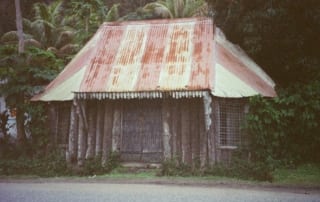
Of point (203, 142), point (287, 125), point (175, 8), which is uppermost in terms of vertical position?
point (175, 8)

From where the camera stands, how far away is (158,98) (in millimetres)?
15406

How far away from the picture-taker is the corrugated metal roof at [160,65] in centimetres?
1481

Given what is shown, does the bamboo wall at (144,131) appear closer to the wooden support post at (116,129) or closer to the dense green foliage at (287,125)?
the wooden support post at (116,129)

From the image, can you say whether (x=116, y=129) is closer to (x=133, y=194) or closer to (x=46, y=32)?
(x=133, y=194)

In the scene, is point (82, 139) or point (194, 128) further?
point (82, 139)

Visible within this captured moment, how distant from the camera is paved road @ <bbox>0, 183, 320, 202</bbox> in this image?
359 inches

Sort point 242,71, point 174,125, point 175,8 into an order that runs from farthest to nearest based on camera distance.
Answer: point 175,8 < point 242,71 < point 174,125

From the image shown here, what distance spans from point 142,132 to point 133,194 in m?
5.87

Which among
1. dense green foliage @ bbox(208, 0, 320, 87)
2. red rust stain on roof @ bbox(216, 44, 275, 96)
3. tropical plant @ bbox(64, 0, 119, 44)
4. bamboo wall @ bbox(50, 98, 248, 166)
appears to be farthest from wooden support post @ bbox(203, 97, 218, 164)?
tropical plant @ bbox(64, 0, 119, 44)

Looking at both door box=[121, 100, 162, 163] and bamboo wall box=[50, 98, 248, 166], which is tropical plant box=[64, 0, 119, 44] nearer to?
bamboo wall box=[50, 98, 248, 166]

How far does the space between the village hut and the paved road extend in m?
3.72

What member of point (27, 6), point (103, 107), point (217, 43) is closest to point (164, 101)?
point (103, 107)

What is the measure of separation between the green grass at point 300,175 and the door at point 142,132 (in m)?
4.39

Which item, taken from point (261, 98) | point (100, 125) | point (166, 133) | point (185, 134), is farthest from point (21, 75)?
point (261, 98)
